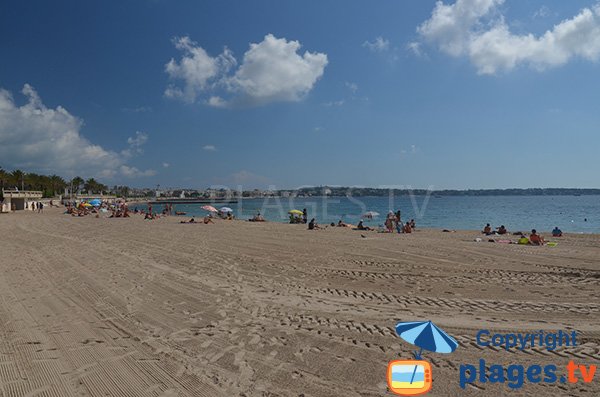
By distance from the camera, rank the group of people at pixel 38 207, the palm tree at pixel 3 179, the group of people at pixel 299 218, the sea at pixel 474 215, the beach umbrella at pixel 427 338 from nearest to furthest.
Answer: the beach umbrella at pixel 427 338 < the group of people at pixel 299 218 < the sea at pixel 474 215 < the group of people at pixel 38 207 < the palm tree at pixel 3 179

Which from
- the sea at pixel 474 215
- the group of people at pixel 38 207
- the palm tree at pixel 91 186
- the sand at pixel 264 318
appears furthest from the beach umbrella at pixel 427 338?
the palm tree at pixel 91 186

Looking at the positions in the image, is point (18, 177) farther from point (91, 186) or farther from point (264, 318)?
point (264, 318)

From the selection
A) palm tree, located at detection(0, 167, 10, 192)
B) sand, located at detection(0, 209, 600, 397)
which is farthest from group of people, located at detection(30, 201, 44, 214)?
sand, located at detection(0, 209, 600, 397)

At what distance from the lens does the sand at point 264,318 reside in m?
4.22

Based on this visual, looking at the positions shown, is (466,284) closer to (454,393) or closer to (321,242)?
(454,393)

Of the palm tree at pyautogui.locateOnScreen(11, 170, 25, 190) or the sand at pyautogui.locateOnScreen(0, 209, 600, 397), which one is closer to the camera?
the sand at pyautogui.locateOnScreen(0, 209, 600, 397)

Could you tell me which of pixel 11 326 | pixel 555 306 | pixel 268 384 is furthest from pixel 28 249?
pixel 555 306

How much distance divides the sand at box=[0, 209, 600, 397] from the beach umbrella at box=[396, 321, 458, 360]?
535mm

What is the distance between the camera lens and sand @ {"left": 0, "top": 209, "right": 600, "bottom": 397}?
4223mm

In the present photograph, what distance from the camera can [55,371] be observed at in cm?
437

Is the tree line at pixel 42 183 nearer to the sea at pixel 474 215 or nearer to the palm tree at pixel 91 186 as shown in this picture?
the palm tree at pixel 91 186

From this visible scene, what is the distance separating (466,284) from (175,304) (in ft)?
22.5

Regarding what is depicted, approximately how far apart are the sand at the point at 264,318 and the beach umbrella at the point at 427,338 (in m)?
0.53

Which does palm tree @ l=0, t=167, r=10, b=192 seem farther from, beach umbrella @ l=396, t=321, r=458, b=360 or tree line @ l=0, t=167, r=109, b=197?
beach umbrella @ l=396, t=321, r=458, b=360
